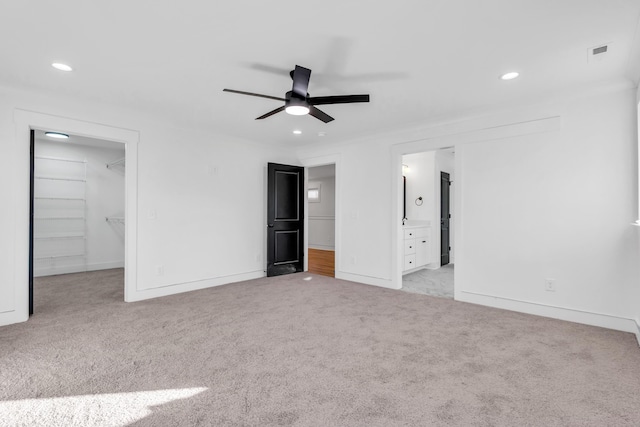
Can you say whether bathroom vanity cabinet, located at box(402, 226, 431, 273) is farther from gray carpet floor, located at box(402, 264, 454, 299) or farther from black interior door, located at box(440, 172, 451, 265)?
black interior door, located at box(440, 172, 451, 265)

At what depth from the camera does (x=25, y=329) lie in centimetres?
294

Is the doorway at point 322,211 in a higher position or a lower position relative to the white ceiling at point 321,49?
lower

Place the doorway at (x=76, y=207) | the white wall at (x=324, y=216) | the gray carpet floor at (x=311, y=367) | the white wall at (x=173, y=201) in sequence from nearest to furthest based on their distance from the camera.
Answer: the gray carpet floor at (x=311, y=367) → the white wall at (x=173, y=201) → the doorway at (x=76, y=207) → the white wall at (x=324, y=216)

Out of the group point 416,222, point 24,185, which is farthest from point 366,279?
point 24,185

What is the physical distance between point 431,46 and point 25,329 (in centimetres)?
421

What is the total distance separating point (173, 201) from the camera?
4305 millimetres

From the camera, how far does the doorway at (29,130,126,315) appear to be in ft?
17.8

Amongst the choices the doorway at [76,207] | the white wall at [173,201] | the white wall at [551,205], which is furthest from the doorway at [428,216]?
the doorway at [76,207]

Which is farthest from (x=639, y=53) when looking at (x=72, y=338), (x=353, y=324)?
(x=72, y=338)

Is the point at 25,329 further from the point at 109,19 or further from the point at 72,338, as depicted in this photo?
the point at 109,19

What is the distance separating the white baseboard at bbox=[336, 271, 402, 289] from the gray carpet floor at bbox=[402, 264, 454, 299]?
9.1 inches

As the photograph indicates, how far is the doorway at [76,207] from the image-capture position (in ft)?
17.8

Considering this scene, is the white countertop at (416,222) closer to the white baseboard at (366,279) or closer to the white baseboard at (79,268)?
the white baseboard at (366,279)

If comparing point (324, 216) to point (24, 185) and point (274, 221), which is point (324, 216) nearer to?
point (274, 221)
